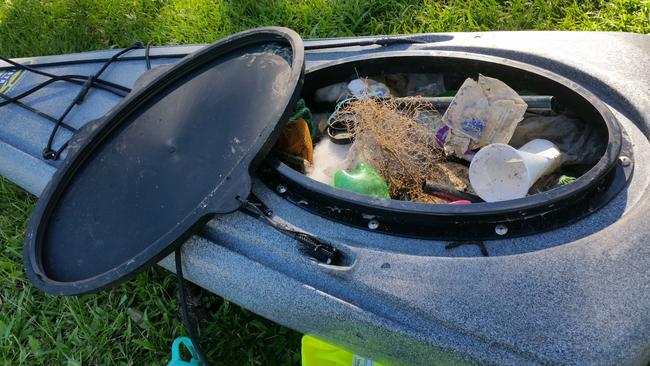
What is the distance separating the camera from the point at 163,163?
1.45 m

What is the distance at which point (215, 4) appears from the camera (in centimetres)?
275

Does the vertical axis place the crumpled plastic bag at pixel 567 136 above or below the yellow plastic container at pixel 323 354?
above

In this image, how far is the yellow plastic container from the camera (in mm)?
1351

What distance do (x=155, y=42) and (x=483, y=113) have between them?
1795 mm

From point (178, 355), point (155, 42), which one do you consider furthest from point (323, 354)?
point (155, 42)

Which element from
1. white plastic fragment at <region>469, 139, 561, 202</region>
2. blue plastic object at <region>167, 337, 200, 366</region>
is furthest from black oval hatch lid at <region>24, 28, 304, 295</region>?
white plastic fragment at <region>469, 139, 561, 202</region>

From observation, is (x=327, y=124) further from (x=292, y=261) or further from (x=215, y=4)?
(x=215, y=4)

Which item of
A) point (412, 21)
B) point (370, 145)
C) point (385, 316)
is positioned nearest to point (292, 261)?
point (385, 316)

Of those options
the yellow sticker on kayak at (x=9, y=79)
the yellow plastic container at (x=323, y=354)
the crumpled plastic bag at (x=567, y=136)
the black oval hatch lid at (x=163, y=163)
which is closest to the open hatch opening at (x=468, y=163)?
the crumpled plastic bag at (x=567, y=136)

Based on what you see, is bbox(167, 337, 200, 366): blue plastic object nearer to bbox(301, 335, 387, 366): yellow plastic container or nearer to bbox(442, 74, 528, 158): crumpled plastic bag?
bbox(301, 335, 387, 366): yellow plastic container

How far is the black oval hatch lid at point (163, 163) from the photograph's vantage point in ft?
A: 4.36

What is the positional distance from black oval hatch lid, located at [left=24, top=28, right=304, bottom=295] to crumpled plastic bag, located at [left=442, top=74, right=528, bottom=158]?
1.31ft

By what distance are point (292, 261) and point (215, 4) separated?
1.79 m

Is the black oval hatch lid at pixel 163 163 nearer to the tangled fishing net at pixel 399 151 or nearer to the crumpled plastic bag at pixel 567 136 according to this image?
the tangled fishing net at pixel 399 151
